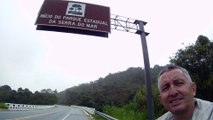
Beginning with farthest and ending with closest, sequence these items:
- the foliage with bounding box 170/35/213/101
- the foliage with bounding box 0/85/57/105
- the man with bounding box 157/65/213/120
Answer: the foliage with bounding box 0/85/57/105, the foliage with bounding box 170/35/213/101, the man with bounding box 157/65/213/120

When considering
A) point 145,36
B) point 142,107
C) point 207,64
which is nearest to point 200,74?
point 207,64

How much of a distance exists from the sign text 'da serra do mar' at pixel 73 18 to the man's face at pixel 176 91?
14.3 metres

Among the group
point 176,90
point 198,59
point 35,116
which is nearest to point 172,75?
point 176,90

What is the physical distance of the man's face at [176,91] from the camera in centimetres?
277

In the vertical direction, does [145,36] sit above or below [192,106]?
above

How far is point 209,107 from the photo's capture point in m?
2.52

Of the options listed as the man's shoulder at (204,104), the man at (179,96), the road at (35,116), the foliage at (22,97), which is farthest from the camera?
the foliage at (22,97)

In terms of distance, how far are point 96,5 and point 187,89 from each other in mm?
16182

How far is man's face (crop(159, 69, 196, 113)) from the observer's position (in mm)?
2766

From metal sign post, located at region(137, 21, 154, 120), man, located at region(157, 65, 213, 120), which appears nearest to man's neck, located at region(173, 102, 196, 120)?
man, located at region(157, 65, 213, 120)

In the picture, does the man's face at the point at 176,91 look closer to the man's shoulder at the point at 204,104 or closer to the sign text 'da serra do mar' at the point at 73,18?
the man's shoulder at the point at 204,104

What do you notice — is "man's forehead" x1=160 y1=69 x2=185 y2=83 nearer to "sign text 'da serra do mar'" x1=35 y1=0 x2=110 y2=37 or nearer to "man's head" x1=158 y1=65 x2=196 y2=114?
"man's head" x1=158 y1=65 x2=196 y2=114

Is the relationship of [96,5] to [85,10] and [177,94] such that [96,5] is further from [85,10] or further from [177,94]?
[177,94]

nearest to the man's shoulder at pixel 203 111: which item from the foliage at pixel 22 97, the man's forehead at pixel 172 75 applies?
the man's forehead at pixel 172 75
